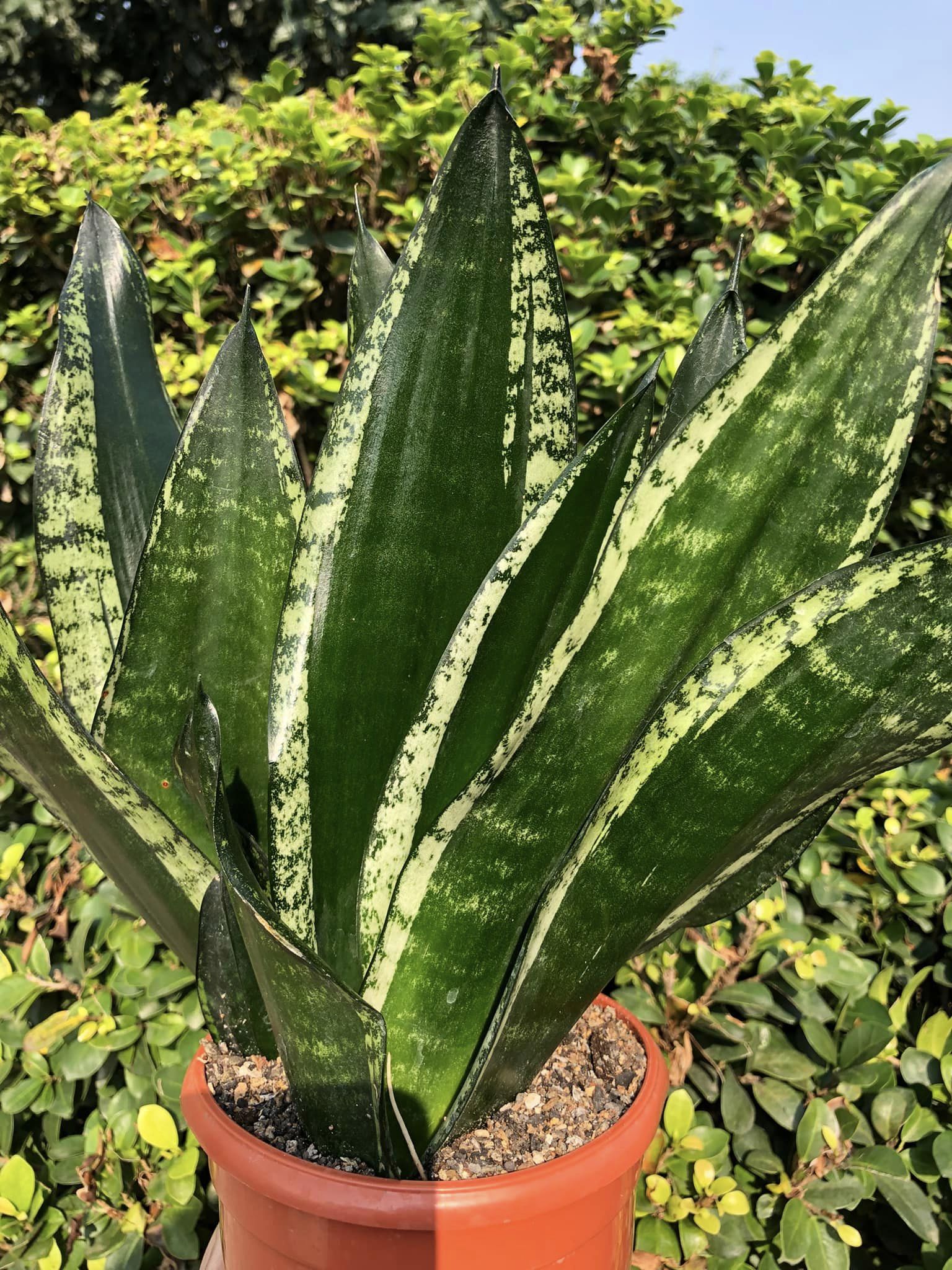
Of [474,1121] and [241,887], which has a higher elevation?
[241,887]

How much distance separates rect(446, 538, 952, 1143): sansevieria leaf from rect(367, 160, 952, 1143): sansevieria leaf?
0.03m

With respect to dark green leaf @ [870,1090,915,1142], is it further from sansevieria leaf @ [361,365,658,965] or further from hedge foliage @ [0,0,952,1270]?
sansevieria leaf @ [361,365,658,965]

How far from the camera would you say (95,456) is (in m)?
0.57

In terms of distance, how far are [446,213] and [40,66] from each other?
415 centimetres

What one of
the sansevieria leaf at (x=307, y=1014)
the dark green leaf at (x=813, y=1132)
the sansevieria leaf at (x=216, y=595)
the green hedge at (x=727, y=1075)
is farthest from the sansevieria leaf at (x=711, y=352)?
the dark green leaf at (x=813, y=1132)

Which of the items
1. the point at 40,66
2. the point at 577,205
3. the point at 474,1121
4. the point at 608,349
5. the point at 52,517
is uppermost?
the point at 40,66

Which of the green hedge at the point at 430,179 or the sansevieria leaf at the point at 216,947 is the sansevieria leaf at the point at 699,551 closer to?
the sansevieria leaf at the point at 216,947

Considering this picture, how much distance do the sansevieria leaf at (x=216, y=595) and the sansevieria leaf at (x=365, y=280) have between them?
0.31 ft

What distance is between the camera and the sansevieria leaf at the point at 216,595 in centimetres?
50

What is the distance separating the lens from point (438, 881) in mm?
417

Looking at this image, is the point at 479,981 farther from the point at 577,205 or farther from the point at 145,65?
the point at 145,65

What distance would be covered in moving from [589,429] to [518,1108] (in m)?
0.89

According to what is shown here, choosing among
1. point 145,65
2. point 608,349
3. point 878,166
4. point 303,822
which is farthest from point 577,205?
point 145,65

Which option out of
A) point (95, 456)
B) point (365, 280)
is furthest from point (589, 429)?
point (95, 456)
